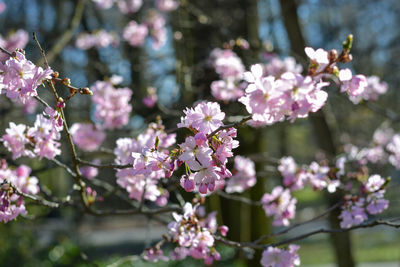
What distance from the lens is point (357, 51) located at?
799cm

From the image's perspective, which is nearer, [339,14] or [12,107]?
[12,107]

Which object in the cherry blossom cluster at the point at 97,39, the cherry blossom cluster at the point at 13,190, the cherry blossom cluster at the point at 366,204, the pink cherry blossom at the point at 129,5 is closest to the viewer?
the cherry blossom cluster at the point at 13,190

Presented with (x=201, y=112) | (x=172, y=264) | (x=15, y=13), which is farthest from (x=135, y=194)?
(x=15, y=13)

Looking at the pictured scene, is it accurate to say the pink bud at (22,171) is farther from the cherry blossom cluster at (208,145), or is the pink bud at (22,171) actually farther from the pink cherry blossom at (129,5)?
the pink cherry blossom at (129,5)

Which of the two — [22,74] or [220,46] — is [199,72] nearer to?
[220,46]

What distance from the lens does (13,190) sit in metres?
1.90

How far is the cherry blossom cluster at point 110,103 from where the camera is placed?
11.9ft

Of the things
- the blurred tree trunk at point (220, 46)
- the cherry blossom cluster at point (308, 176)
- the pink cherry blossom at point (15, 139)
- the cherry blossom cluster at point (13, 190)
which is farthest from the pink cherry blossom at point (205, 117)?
the blurred tree trunk at point (220, 46)

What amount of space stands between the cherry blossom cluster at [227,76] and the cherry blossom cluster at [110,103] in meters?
0.80

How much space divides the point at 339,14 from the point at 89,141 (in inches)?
390

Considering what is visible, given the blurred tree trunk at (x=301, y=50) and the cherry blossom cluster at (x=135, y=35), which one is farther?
the cherry blossom cluster at (x=135, y=35)

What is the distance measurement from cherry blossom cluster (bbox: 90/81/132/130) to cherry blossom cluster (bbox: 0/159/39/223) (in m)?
1.01

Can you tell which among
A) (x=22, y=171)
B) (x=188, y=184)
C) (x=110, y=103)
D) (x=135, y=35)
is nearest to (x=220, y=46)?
(x=135, y=35)

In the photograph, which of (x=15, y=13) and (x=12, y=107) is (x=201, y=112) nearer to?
(x=12, y=107)
